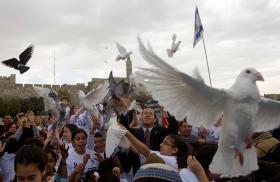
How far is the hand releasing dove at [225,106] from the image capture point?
8.09 feet

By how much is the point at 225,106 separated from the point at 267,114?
1.12 feet

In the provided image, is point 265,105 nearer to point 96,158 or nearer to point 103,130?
point 96,158

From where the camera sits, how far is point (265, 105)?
105 inches

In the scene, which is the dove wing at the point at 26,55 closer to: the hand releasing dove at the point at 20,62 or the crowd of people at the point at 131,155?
the hand releasing dove at the point at 20,62

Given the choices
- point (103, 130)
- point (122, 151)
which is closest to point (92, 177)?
point (122, 151)

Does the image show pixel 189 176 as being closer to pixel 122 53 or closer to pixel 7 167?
pixel 7 167

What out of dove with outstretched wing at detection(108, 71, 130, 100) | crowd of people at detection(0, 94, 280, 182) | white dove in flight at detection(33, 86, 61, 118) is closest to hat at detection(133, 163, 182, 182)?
crowd of people at detection(0, 94, 280, 182)

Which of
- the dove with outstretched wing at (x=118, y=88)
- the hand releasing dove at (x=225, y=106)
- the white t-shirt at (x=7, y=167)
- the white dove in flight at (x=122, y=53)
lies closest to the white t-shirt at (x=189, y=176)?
the hand releasing dove at (x=225, y=106)

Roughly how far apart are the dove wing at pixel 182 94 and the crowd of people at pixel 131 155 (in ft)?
0.46

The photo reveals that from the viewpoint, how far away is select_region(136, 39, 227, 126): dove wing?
261cm

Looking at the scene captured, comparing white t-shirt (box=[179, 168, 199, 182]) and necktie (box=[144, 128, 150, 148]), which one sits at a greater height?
necktie (box=[144, 128, 150, 148])

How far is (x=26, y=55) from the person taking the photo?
7188 millimetres

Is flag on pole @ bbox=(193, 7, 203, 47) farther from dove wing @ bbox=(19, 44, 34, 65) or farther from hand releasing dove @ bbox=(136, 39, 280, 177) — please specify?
hand releasing dove @ bbox=(136, 39, 280, 177)

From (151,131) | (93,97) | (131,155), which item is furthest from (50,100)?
(151,131)
